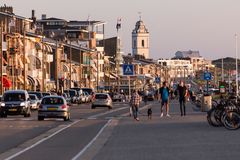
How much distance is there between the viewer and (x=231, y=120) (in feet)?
103

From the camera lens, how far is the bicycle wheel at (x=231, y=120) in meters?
31.2

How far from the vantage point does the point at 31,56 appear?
124 metres

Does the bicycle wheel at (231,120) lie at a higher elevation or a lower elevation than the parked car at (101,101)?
lower

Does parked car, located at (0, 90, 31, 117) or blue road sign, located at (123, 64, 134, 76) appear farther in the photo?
blue road sign, located at (123, 64, 134, 76)

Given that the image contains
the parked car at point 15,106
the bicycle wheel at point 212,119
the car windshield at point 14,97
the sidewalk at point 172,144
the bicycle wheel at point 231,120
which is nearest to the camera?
the sidewalk at point 172,144

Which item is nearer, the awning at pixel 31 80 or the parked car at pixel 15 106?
the parked car at pixel 15 106

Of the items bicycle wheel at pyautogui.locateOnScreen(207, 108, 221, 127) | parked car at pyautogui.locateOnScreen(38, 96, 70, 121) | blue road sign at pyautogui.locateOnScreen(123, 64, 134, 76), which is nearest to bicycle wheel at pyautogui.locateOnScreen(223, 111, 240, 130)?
bicycle wheel at pyautogui.locateOnScreen(207, 108, 221, 127)

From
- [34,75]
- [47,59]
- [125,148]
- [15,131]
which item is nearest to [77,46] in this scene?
[47,59]

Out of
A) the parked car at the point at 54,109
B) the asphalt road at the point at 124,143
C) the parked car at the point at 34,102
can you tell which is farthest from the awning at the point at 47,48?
the asphalt road at the point at 124,143

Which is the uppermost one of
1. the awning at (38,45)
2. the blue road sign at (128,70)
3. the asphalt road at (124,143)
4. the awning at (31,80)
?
the awning at (38,45)

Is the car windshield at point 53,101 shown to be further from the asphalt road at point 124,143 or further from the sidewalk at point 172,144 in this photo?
the sidewalk at point 172,144

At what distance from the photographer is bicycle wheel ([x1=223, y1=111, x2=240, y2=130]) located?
31250 mm

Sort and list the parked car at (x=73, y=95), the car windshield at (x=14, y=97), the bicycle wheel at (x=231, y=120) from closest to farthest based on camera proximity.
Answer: the bicycle wheel at (x=231, y=120) < the car windshield at (x=14, y=97) < the parked car at (x=73, y=95)

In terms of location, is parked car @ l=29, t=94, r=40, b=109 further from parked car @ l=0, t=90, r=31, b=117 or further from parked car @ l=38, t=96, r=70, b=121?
parked car @ l=38, t=96, r=70, b=121
